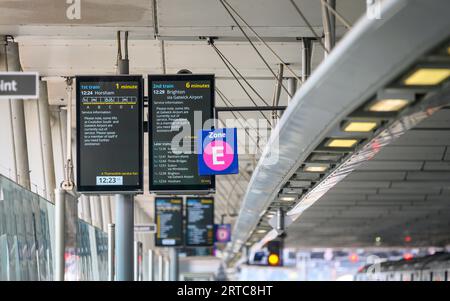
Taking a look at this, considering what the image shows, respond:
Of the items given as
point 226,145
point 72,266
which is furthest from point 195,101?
point 72,266

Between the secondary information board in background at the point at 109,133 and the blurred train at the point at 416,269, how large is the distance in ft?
42.9

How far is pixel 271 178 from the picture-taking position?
14.5m

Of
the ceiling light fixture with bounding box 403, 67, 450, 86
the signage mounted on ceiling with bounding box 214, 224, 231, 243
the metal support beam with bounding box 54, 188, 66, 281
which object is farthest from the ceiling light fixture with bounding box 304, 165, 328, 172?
the signage mounted on ceiling with bounding box 214, 224, 231, 243

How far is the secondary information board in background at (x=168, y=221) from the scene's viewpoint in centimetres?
2831

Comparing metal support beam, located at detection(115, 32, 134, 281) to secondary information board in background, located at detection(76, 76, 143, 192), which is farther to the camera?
metal support beam, located at detection(115, 32, 134, 281)

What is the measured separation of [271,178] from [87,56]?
2.85 m

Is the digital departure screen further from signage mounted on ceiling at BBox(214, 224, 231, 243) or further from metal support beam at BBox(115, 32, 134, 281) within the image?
metal support beam at BBox(115, 32, 134, 281)

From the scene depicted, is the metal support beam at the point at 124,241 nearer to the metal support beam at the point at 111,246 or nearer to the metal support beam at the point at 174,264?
the metal support beam at the point at 111,246

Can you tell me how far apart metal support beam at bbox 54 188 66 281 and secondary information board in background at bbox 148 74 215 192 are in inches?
68.9

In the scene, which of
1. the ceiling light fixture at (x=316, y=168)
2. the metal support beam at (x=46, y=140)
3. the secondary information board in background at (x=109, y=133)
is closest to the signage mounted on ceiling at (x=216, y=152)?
the secondary information board in background at (x=109, y=133)

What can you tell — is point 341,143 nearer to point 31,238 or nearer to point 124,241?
point 124,241

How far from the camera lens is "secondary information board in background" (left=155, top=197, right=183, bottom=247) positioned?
28.3 meters
